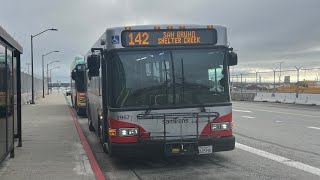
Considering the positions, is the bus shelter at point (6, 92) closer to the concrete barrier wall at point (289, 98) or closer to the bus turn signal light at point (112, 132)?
the bus turn signal light at point (112, 132)

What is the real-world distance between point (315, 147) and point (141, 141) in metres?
4.99

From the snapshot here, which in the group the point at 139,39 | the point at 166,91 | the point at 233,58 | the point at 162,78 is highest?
the point at 139,39

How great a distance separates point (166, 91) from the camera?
8656 millimetres

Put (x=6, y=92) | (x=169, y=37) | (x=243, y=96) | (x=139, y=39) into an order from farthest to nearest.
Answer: (x=243, y=96), (x=169, y=37), (x=139, y=39), (x=6, y=92)

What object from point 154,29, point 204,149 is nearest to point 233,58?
point 154,29

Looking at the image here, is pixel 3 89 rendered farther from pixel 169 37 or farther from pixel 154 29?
pixel 169 37

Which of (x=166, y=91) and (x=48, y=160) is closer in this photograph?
(x=166, y=91)

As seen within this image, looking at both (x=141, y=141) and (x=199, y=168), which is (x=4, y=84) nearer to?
(x=141, y=141)

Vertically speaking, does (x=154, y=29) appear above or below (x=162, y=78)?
above

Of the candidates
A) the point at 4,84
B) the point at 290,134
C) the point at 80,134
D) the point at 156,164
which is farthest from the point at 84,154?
the point at 290,134

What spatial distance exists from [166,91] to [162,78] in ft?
0.85

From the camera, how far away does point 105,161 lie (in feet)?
33.0

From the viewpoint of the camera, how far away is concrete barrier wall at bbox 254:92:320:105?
31675 millimetres

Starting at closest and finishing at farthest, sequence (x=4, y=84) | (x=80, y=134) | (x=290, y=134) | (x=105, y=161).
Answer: (x=4, y=84) < (x=105, y=161) < (x=290, y=134) < (x=80, y=134)
